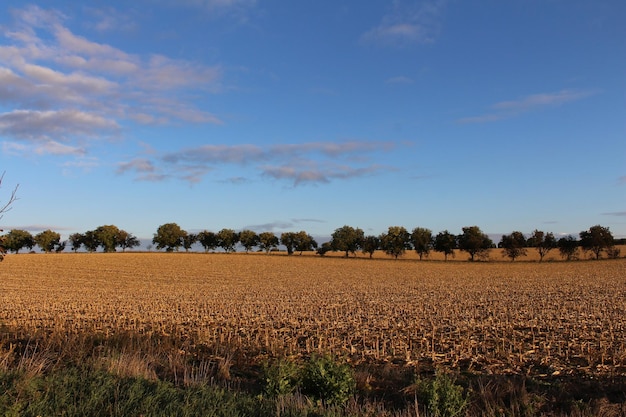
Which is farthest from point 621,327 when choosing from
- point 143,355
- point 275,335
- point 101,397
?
point 101,397

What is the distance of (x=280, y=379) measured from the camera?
9.04m

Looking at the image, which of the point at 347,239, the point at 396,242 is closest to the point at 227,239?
the point at 347,239

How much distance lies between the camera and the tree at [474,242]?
99.7m

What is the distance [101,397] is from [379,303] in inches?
885

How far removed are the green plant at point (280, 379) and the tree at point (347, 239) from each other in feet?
370

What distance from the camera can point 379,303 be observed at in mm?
27562

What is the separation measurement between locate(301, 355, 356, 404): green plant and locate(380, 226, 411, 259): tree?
342 ft

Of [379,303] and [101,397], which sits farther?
[379,303]

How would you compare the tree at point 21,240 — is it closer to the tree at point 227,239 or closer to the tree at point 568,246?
the tree at point 227,239

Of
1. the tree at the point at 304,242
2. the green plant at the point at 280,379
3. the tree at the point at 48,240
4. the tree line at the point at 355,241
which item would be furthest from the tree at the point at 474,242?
the tree at the point at 48,240

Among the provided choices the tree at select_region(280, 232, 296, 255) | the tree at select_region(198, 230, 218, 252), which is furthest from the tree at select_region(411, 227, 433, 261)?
the tree at select_region(198, 230, 218, 252)

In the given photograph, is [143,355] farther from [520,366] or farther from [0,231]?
[520,366]

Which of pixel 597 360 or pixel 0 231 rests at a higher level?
pixel 0 231

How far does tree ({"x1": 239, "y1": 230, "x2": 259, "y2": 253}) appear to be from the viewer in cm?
14388
